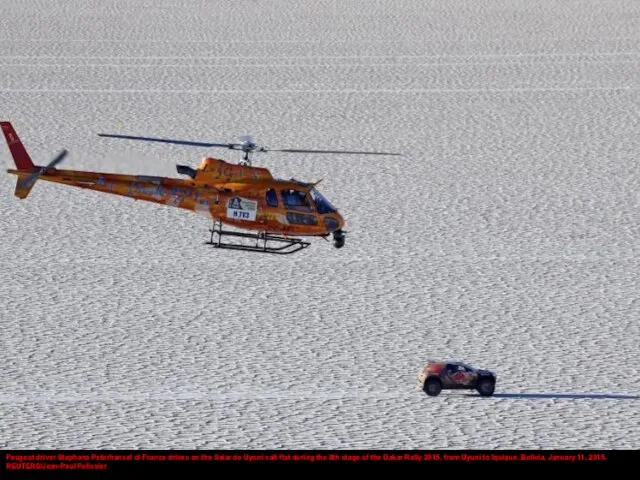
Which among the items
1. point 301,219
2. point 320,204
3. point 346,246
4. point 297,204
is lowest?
point 301,219

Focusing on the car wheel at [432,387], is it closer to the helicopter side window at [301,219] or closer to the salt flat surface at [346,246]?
the salt flat surface at [346,246]

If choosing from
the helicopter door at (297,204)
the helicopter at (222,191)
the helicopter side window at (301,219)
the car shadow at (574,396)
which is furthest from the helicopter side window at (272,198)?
the car shadow at (574,396)

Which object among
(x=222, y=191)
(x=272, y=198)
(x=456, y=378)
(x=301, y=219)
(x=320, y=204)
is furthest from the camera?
(x=320, y=204)

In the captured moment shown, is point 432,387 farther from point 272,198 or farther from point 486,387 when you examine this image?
point 272,198

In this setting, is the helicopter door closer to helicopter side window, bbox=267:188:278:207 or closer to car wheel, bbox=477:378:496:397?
helicopter side window, bbox=267:188:278:207

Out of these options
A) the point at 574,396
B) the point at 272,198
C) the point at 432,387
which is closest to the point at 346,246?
the point at 272,198

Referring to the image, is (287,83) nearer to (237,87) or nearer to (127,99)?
(237,87)
